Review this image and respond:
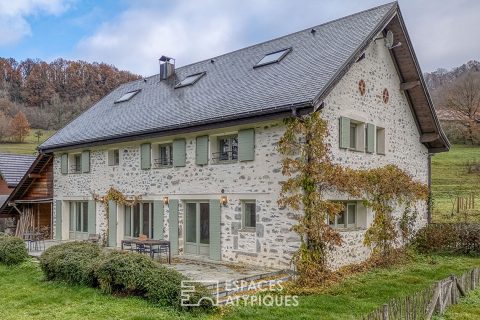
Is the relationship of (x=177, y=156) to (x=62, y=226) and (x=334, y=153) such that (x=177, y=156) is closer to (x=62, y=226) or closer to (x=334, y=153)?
(x=334, y=153)

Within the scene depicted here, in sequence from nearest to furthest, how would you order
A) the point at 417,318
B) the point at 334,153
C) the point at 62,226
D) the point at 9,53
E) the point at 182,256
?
1. the point at 417,318
2. the point at 334,153
3. the point at 182,256
4. the point at 62,226
5. the point at 9,53

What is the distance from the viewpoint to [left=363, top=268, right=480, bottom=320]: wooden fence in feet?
22.3

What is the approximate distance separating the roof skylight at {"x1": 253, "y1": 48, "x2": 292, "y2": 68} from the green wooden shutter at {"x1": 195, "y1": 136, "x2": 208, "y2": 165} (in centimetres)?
378

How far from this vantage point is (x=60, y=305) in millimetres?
9586

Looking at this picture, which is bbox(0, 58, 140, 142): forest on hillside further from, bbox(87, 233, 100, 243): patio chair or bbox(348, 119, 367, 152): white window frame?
bbox(348, 119, 367, 152): white window frame

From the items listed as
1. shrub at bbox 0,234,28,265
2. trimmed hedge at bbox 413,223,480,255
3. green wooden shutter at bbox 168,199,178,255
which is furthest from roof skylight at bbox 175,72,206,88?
trimmed hedge at bbox 413,223,480,255

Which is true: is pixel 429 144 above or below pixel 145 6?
below

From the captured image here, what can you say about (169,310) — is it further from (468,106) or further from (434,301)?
(468,106)

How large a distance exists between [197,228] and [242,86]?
516 cm

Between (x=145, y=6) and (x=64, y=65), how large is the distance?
59.2 m

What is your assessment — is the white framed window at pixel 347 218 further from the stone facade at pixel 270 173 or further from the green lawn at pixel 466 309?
the green lawn at pixel 466 309

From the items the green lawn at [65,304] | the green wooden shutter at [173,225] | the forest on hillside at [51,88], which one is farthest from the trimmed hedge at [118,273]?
the forest on hillside at [51,88]

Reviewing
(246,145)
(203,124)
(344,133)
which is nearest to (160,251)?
(203,124)

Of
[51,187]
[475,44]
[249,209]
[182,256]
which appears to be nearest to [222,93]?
[249,209]
